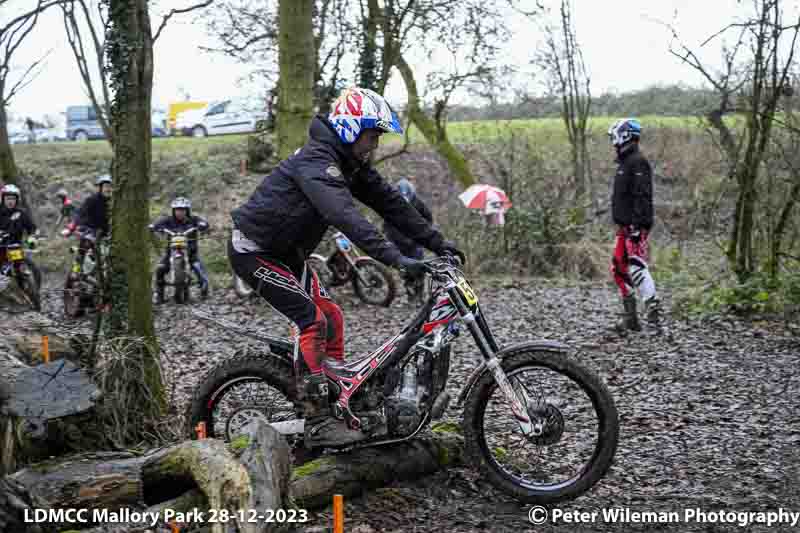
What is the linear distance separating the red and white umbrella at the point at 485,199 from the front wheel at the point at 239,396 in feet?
39.3

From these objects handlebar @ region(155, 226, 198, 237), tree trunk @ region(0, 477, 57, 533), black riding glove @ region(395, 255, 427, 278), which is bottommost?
tree trunk @ region(0, 477, 57, 533)

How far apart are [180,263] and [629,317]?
7.43m

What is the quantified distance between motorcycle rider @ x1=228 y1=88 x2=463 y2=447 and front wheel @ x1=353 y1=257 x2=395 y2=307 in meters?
7.72

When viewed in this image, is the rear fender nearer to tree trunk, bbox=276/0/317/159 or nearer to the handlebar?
tree trunk, bbox=276/0/317/159

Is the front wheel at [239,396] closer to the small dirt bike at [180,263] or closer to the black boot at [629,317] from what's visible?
the black boot at [629,317]

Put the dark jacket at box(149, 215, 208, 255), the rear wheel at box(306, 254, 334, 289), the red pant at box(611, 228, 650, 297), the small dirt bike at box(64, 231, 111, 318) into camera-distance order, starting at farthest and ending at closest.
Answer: the dark jacket at box(149, 215, 208, 255) → the rear wheel at box(306, 254, 334, 289) → the small dirt bike at box(64, 231, 111, 318) → the red pant at box(611, 228, 650, 297)

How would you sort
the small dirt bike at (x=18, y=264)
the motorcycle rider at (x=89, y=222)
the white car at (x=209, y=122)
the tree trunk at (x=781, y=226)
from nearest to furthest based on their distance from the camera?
the tree trunk at (x=781, y=226) → the small dirt bike at (x=18, y=264) → the motorcycle rider at (x=89, y=222) → the white car at (x=209, y=122)

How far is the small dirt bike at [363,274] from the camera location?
507 inches

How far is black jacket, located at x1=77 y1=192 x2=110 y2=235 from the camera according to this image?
13375 millimetres

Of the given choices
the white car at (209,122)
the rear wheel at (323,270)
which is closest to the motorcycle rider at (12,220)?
the rear wheel at (323,270)

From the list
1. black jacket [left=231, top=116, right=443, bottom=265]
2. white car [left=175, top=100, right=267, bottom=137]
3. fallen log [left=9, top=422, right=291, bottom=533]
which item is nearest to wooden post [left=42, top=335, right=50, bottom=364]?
fallen log [left=9, top=422, right=291, bottom=533]

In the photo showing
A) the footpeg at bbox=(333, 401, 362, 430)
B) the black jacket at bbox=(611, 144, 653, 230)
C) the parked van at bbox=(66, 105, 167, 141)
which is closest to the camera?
the footpeg at bbox=(333, 401, 362, 430)

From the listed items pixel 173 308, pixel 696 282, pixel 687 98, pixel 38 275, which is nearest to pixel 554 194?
pixel 687 98

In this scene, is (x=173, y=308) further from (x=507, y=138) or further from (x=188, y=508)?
(x=507, y=138)
